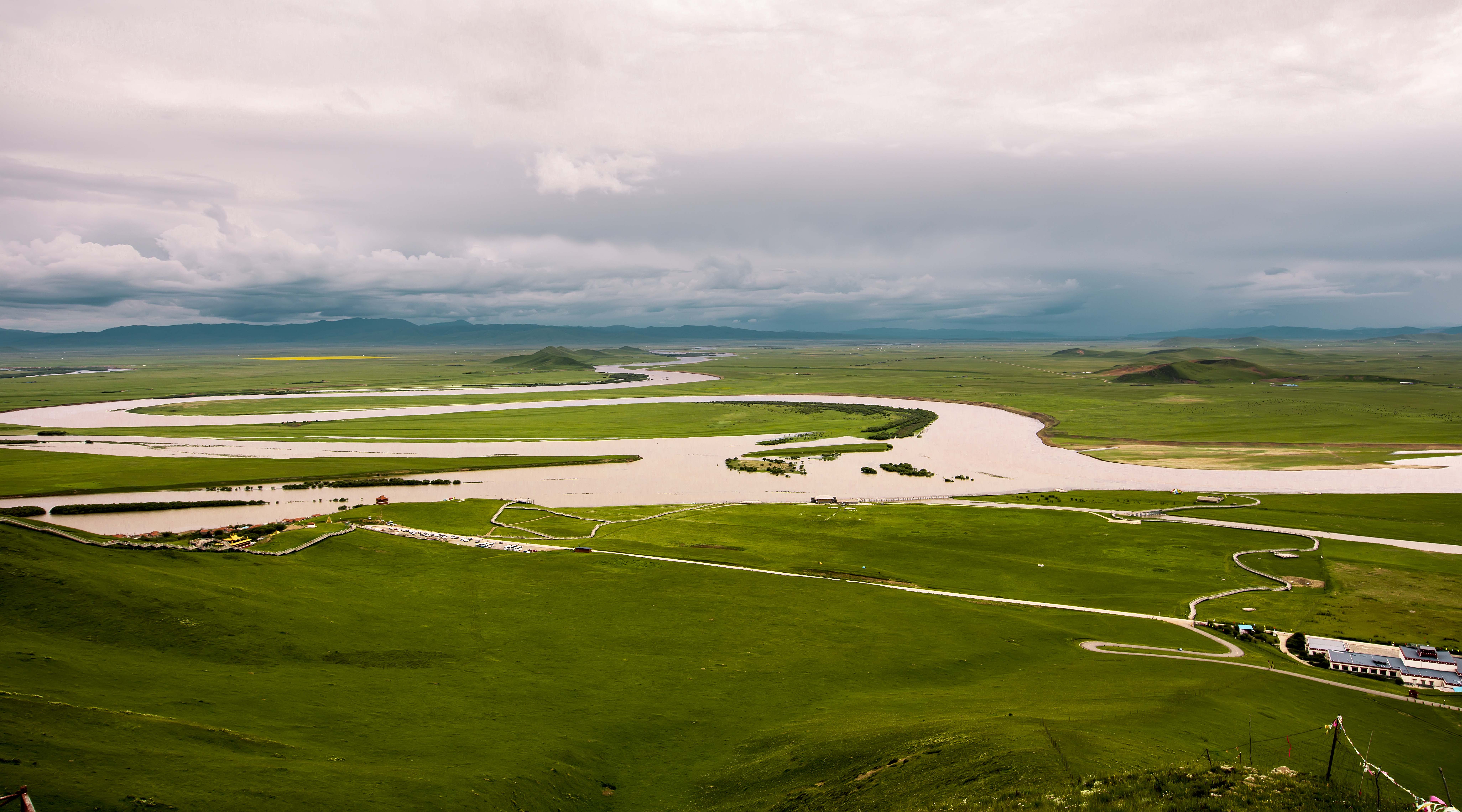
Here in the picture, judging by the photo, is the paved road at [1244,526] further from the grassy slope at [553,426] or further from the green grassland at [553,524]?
the grassy slope at [553,426]

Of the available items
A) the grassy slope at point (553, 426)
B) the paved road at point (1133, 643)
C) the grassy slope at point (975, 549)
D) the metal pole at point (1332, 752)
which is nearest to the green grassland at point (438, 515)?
the grassy slope at point (975, 549)

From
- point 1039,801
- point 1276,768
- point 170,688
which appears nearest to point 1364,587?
point 1276,768

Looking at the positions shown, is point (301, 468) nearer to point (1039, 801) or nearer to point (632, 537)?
point (632, 537)

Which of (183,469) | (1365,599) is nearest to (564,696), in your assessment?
(1365,599)

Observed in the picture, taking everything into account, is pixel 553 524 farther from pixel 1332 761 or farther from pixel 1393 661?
pixel 1393 661

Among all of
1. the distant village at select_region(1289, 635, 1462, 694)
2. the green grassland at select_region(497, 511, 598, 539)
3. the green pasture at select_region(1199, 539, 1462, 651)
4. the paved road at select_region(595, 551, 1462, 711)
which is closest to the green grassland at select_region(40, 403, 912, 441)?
the green grassland at select_region(497, 511, 598, 539)

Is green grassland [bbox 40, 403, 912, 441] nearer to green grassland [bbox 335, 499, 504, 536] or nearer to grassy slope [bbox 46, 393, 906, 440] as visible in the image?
grassy slope [bbox 46, 393, 906, 440]
